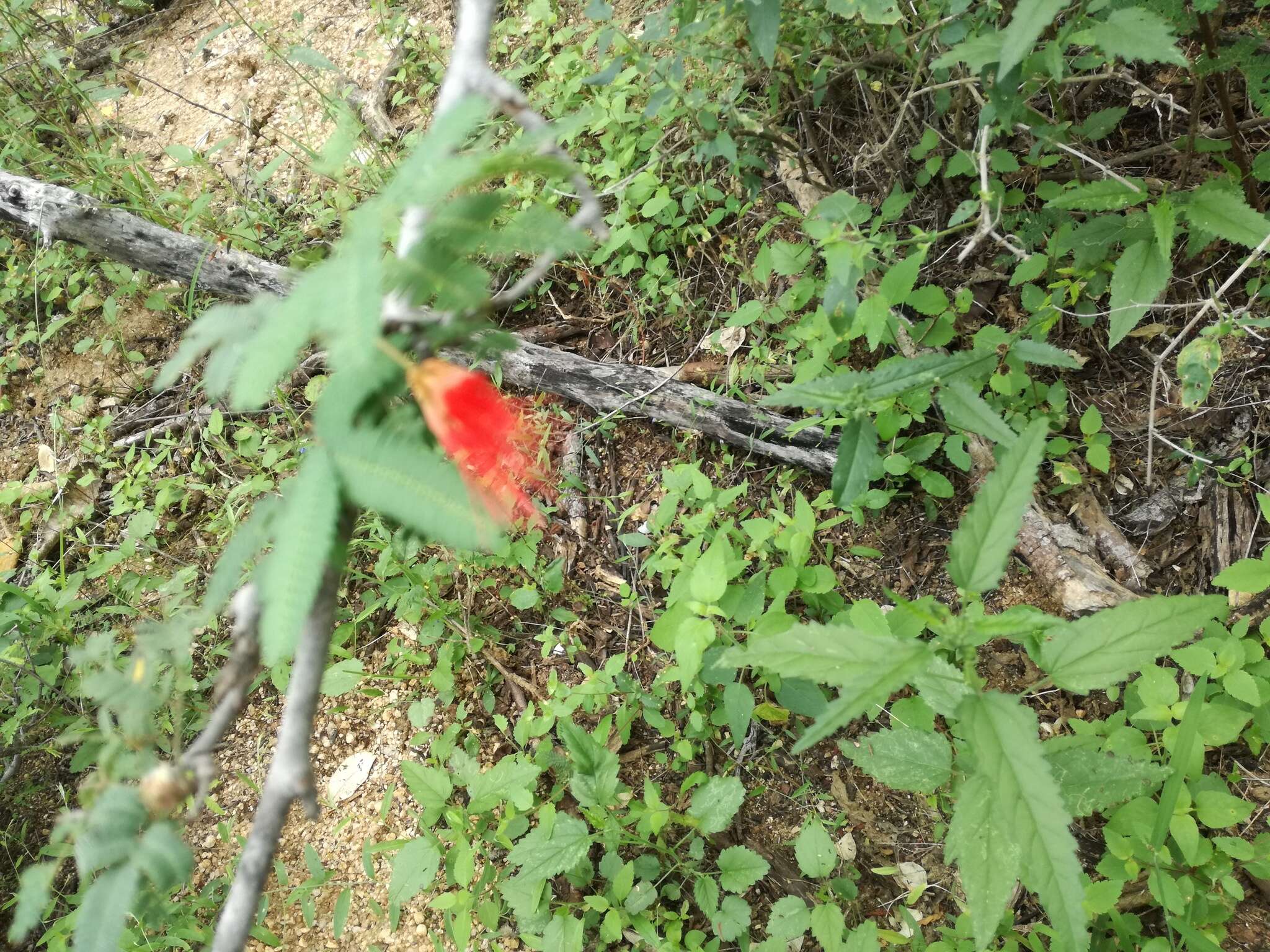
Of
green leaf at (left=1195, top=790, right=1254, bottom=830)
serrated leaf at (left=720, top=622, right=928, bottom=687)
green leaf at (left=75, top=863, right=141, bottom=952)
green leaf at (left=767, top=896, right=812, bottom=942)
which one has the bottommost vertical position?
green leaf at (left=1195, top=790, right=1254, bottom=830)

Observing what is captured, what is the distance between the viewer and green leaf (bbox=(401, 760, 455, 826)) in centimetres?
171

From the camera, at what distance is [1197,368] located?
141 centimetres

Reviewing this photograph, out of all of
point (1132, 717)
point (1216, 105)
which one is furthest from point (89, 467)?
point (1216, 105)

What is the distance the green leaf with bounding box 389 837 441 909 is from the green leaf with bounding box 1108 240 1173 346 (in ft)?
6.06

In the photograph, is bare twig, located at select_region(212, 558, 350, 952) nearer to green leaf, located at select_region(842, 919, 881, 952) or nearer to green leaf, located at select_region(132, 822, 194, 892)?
green leaf, located at select_region(132, 822, 194, 892)

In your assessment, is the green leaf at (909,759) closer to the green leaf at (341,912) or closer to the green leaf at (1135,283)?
the green leaf at (1135,283)

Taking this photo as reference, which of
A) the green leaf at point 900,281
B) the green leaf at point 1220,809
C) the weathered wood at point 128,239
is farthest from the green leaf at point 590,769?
the weathered wood at point 128,239

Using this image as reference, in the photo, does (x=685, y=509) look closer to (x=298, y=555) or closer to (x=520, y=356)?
(x=520, y=356)

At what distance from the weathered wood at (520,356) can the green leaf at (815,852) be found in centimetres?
91

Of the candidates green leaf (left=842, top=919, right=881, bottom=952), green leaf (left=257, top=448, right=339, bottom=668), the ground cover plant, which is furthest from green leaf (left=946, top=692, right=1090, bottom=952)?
green leaf (left=257, top=448, right=339, bottom=668)

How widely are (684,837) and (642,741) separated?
0.91 feet

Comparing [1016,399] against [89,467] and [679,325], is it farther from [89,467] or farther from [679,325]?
[89,467]

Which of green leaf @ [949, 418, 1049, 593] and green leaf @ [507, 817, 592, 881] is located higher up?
green leaf @ [949, 418, 1049, 593]

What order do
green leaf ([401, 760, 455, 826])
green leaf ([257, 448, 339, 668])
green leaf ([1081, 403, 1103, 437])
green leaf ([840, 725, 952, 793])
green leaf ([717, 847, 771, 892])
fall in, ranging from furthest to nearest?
green leaf ([1081, 403, 1103, 437]) < green leaf ([401, 760, 455, 826]) < green leaf ([717, 847, 771, 892]) < green leaf ([840, 725, 952, 793]) < green leaf ([257, 448, 339, 668])
